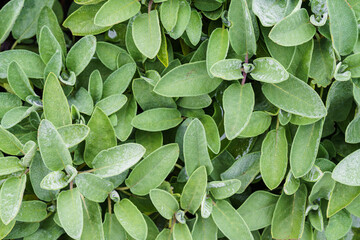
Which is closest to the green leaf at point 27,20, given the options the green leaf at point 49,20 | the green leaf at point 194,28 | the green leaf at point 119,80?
the green leaf at point 49,20

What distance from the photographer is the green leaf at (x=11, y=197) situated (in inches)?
32.9

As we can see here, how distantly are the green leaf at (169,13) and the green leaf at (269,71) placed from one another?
0.22 meters

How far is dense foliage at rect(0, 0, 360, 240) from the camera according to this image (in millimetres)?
897

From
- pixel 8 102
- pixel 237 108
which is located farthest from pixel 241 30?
pixel 8 102

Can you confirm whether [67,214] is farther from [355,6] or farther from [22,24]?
[355,6]

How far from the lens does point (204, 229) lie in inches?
38.5

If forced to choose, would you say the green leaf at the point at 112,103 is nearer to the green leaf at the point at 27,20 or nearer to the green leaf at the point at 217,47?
the green leaf at the point at 217,47

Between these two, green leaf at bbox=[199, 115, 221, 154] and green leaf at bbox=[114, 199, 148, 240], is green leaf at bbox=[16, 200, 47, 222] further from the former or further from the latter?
green leaf at bbox=[199, 115, 221, 154]

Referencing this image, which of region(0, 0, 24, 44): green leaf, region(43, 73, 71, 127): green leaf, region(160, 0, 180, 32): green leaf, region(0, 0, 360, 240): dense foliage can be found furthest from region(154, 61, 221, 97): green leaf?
region(0, 0, 24, 44): green leaf

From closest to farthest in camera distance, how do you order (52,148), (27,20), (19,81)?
(52,148)
(19,81)
(27,20)

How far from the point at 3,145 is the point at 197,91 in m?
0.46

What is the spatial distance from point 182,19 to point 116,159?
372 millimetres

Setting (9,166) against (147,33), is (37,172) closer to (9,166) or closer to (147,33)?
(9,166)

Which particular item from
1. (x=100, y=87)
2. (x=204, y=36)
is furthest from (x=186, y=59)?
(x=100, y=87)
